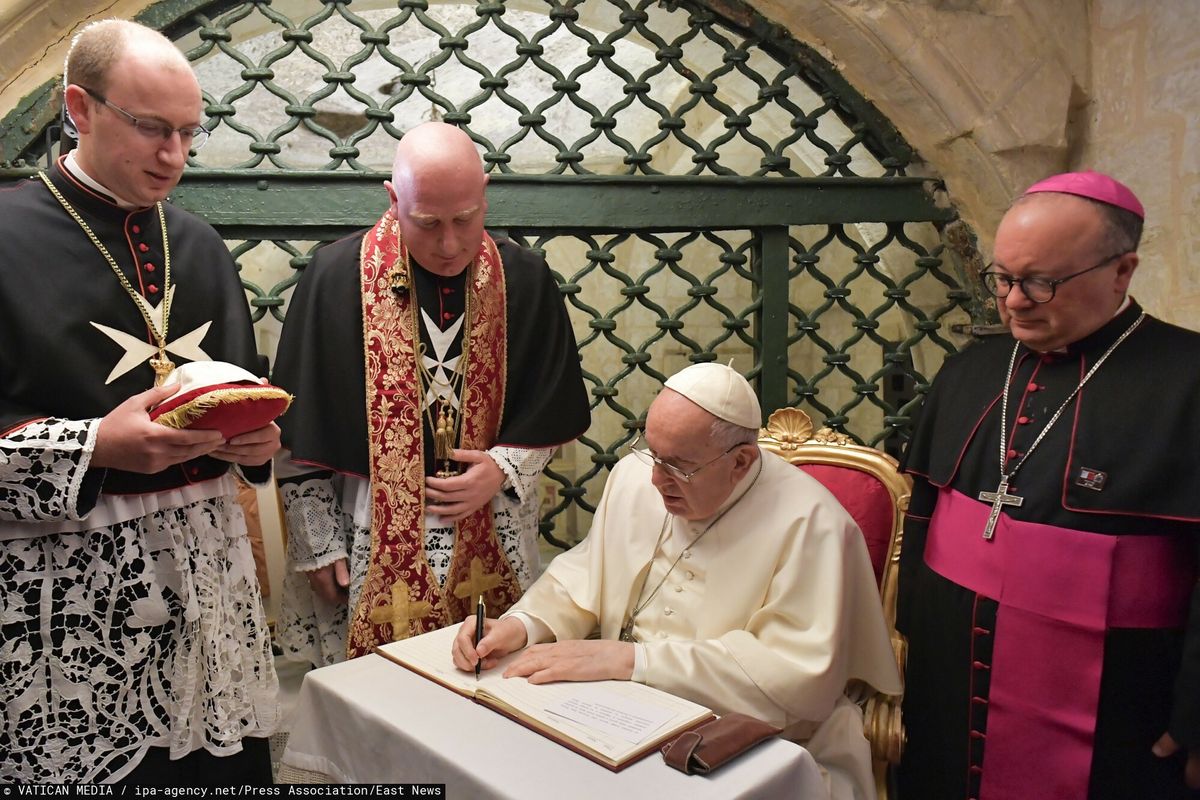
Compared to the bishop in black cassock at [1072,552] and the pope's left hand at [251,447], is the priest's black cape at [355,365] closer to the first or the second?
the pope's left hand at [251,447]

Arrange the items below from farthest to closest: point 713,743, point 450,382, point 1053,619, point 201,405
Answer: point 450,382, point 1053,619, point 201,405, point 713,743

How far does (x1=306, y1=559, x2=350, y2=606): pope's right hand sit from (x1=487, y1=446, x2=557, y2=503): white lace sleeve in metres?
0.57

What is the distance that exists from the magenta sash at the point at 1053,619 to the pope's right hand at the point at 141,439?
6.52 ft

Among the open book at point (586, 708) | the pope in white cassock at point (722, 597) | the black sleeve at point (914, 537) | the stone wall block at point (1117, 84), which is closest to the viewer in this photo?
the open book at point (586, 708)

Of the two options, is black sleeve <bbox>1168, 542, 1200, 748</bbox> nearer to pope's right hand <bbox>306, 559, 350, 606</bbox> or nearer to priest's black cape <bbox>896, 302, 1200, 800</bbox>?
priest's black cape <bbox>896, 302, 1200, 800</bbox>

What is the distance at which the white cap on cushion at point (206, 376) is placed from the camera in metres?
1.86

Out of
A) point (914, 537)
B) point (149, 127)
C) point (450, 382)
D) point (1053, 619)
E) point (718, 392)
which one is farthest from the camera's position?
point (450, 382)

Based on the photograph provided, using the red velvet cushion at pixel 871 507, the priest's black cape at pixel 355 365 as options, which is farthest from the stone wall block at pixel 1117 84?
the priest's black cape at pixel 355 365

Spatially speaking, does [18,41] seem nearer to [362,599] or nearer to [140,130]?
[140,130]

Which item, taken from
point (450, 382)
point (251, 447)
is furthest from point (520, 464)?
point (251, 447)

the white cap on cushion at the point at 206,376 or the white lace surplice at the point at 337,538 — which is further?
the white lace surplice at the point at 337,538

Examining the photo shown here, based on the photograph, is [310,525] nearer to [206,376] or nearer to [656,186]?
[206,376]

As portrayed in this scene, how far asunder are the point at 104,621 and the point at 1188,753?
261 cm

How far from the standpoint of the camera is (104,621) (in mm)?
1988
